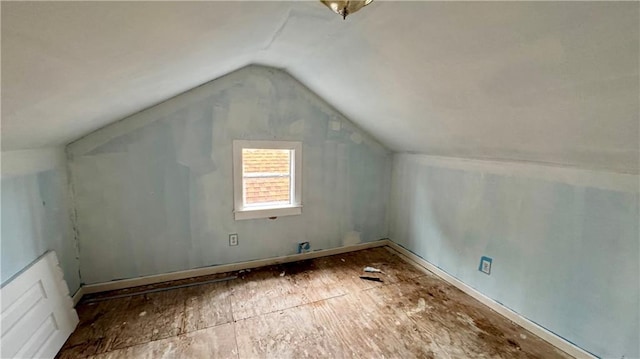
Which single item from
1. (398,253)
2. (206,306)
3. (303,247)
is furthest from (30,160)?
(398,253)

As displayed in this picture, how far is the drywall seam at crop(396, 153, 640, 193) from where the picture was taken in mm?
1526

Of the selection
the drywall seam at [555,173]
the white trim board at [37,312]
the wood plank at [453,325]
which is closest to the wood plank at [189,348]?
the white trim board at [37,312]

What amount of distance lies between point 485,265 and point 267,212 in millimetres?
2107

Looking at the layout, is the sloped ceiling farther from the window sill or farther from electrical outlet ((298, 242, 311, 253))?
electrical outlet ((298, 242, 311, 253))

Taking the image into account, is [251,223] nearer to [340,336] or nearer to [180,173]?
[180,173]

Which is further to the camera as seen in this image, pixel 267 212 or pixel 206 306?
pixel 267 212

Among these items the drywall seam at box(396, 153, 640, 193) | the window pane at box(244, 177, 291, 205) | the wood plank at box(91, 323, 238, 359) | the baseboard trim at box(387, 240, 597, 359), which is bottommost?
the wood plank at box(91, 323, 238, 359)

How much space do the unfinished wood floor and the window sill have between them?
0.61 metres

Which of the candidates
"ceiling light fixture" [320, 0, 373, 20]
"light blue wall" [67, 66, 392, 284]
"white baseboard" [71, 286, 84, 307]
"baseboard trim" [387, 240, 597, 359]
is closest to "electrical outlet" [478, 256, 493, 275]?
"baseboard trim" [387, 240, 597, 359]

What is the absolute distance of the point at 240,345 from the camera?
1.79 meters

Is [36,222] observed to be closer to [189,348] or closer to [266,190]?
[189,348]

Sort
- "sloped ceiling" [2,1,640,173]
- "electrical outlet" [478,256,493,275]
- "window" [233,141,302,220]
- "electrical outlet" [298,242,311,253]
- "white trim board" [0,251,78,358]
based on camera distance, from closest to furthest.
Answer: "sloped ceiling" [2,1,640,173], "white trim board" [0,251,78,358], "electrical outlet" [478,256,493,275], "window" [233,141,302,220], "electrical outlet" [298,242,311,253]

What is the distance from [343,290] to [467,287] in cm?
115

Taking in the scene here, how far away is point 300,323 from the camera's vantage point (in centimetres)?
201
